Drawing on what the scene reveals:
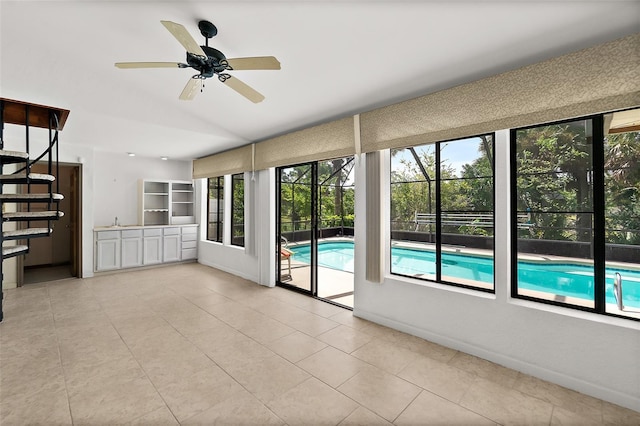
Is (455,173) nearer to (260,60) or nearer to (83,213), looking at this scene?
(260,60)

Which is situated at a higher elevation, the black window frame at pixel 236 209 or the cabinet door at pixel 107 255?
the black window frame at pixel 236 209

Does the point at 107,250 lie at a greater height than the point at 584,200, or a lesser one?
lesser

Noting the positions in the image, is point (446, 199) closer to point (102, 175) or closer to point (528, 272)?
point (528, 272)

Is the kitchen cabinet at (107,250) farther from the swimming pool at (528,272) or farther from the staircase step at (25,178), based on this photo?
the swimming pool at (528,272)

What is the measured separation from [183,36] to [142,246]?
18.2 feet

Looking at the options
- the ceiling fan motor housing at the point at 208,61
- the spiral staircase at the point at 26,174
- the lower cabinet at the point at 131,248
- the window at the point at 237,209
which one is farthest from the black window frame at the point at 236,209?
the ceiling fan motor housing at the point at 208,61

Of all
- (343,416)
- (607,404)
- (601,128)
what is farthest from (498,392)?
(601,128)

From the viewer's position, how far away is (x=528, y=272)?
3.46 m

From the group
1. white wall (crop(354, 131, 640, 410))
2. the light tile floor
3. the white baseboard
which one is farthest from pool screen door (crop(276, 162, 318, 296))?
the white baseboard

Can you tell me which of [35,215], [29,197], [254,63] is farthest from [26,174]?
[254,63]

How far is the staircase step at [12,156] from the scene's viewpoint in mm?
2682

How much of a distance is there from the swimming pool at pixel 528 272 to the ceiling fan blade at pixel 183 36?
287cm

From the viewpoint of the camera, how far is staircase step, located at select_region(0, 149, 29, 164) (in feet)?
8.80

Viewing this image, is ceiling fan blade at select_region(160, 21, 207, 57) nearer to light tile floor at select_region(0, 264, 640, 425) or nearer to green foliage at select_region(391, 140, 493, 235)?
green foliage at select_region(391, 140, 493, 235)
